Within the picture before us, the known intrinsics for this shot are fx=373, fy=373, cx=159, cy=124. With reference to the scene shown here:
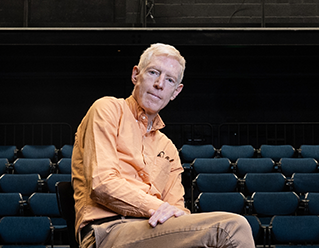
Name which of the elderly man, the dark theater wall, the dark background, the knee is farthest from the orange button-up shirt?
the dark theater wall

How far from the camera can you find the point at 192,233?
3.49ft

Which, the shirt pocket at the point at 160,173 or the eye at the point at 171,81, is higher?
the eye at the point at 171,81

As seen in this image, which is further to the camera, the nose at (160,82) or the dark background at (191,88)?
the dark background at (191,88)

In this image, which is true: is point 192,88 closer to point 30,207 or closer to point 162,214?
point 30,207

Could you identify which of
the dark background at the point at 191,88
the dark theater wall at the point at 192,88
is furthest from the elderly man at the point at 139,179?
the dark theater wall at the point at 192,88

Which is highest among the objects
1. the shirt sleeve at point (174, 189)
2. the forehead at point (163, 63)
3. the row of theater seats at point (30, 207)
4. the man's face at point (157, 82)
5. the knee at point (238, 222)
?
the forehead at point (163, 63)

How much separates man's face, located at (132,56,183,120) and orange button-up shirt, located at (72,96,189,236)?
47mm

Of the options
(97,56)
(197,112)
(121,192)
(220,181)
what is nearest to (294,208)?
(220,181)

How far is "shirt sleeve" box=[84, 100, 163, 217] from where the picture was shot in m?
1.20

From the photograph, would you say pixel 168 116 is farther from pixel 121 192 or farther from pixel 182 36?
pixel 121 192

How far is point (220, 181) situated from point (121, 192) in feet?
11.8

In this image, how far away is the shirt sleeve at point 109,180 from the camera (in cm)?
120

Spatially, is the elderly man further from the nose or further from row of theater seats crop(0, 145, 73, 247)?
row of theater seats crop(0, 145, 73, 247)

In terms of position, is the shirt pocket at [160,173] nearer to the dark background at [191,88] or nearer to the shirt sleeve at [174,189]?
the shirt sleeve at [174,189]
